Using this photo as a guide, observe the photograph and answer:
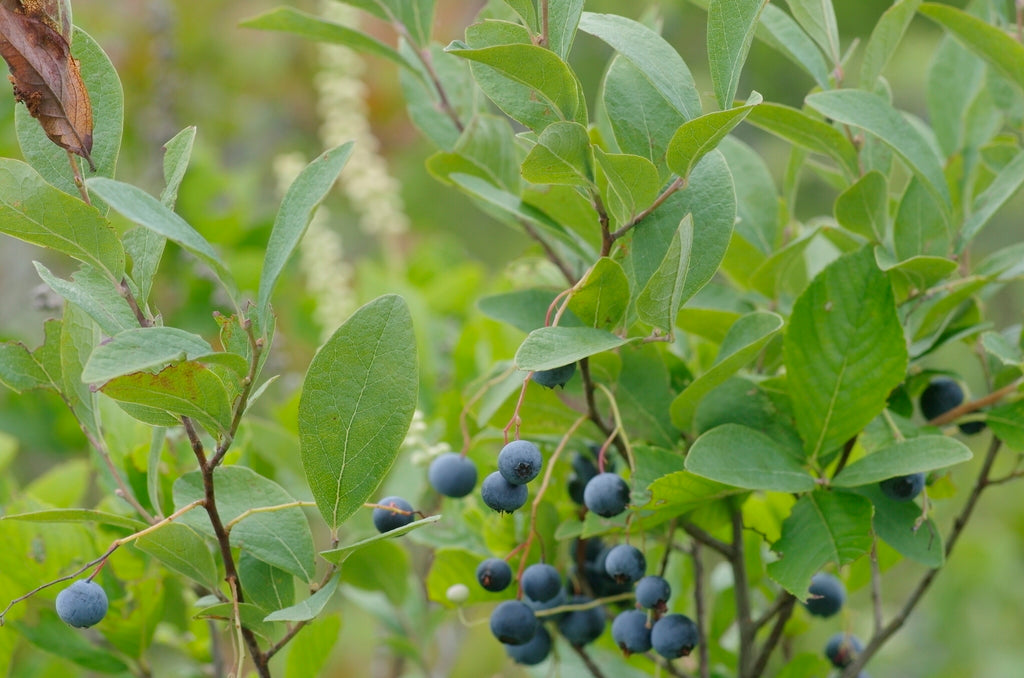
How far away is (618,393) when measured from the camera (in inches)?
32.9

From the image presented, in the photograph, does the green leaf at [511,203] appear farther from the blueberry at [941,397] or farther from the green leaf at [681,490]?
the blueberry at [941,397]

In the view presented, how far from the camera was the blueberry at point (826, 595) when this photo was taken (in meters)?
0.99

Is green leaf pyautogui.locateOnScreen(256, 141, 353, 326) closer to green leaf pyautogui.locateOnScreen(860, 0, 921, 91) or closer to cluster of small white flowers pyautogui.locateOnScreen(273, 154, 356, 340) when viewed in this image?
green leaf pyautogui.locateOnScreen(860, 0, 921, 91)

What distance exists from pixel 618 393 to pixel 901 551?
0.25 metres

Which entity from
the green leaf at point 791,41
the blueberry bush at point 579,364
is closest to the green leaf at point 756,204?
the blueberry bush at point 579,364

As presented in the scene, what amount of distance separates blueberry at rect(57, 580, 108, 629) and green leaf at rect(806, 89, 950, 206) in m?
0.61

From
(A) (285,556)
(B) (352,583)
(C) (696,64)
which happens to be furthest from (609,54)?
(A) (285,556)

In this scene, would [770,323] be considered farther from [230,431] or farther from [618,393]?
[230,431]

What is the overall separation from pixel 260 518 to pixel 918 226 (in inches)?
23.3

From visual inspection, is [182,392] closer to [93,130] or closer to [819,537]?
[93,130]

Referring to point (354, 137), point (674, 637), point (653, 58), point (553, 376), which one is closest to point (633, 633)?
point (674, 637)

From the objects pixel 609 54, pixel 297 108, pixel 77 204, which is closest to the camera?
pixel 77 204

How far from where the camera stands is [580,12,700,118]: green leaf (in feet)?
2.09

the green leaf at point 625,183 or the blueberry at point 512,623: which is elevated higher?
the green leaf at point 625,183
